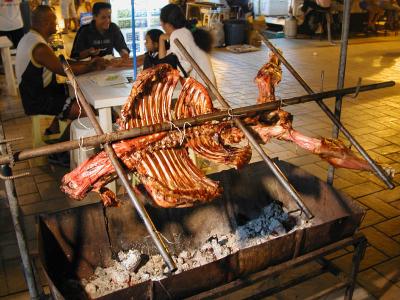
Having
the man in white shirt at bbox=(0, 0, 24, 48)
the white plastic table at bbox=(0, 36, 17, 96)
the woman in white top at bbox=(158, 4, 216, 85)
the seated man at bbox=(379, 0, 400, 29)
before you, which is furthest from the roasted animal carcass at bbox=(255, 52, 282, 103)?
the seated man at bbox=(379, 0, 400, 29)

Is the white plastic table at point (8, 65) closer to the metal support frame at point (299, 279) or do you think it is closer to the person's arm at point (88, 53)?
the person's arm at point (88, 53)

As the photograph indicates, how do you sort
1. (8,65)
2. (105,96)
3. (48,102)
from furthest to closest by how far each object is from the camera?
1. (8,65)
2. (48,102)
3. (105,96)

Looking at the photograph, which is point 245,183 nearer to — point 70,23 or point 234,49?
point 234,49

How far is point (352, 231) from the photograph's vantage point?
104 inches

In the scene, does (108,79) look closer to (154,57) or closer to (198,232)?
(154,57)

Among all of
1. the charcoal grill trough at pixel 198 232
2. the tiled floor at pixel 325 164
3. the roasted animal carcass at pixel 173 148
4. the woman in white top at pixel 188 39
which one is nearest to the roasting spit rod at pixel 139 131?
the roasted animal carcass at pixel 173 148

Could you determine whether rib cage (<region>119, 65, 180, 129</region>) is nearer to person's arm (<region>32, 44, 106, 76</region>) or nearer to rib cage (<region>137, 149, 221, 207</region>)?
rib cage (<region>137, 149, 221, 207</region>)

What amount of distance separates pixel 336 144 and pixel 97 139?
Result: 4.70 feet

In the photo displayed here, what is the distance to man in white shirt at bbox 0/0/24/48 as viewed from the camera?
939 cm

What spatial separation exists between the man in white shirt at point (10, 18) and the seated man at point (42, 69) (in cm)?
542

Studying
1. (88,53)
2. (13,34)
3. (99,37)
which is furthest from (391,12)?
(88,53)

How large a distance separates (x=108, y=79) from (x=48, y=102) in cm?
101

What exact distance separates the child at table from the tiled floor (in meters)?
1.69

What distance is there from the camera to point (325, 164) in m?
5.20
